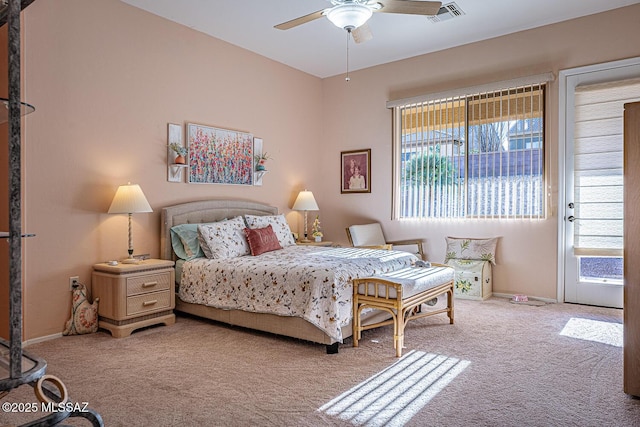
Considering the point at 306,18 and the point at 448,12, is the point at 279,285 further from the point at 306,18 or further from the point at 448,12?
the point at 448,12

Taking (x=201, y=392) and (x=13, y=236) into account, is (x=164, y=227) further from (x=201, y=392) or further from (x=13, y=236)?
(x=13, y=236)

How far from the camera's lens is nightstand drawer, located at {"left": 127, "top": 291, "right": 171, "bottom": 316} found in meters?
3.60

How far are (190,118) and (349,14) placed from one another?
2.32 m

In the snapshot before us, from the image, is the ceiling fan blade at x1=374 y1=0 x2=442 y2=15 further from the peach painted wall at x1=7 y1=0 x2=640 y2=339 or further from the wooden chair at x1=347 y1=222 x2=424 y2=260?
the wooden chair at x1=347 y1=222 x2=424 y2=260

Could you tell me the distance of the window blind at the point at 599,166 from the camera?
4.34m

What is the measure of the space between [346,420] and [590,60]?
4.48 metres

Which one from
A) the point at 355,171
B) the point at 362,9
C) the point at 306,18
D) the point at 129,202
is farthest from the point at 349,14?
the point at 355,171

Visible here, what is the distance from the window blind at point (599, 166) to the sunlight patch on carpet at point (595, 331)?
0.93 meters

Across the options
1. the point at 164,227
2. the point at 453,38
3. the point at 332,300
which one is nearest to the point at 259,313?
the point at 332,300

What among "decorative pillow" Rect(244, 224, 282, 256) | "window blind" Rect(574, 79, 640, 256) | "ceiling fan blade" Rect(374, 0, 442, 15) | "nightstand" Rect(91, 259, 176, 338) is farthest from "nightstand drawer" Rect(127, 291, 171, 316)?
"window blind" Rect(574, 79, 640, 256)

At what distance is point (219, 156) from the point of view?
16.4 ft

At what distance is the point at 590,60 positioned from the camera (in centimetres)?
450

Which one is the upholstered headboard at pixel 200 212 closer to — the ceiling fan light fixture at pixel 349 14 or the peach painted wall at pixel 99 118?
the peach painted wall at pixel 99 118

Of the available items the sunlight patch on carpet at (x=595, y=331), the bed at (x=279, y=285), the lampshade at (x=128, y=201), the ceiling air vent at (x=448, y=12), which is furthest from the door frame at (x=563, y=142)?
the lampshade at (x=128, y=201)
